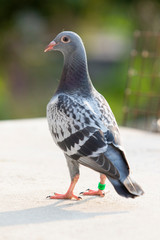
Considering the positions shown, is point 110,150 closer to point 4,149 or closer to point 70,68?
point 70,68

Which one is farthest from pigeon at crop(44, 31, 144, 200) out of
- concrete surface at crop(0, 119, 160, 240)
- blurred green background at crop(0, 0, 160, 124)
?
blurred green background at crop(0, 0, 160, 124)

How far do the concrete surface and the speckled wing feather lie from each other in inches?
17.0

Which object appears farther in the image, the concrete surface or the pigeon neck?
the pigeon neck

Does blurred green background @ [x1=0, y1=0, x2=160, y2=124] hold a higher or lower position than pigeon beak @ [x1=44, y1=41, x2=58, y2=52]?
lower

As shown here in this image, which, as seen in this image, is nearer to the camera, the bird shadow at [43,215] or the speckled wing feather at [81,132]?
the bird shadow at [43,215]

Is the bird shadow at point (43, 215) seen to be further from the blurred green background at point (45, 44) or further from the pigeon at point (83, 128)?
the blurred green background at point (45, 44)

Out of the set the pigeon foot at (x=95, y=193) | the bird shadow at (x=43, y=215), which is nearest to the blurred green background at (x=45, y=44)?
the pigeon foot at (x=95, y=193)

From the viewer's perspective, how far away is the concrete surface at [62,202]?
13.1 feet

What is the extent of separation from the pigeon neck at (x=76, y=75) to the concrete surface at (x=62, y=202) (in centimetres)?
105

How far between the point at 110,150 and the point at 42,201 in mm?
828

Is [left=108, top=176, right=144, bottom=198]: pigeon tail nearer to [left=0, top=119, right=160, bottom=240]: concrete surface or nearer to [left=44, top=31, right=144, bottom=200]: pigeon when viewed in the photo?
[left=44, top=31, right=144, bottom=200]: pigeon

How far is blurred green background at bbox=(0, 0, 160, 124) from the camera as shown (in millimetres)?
21281

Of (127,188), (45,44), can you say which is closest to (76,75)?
(127,188)

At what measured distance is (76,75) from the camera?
4906 mm
